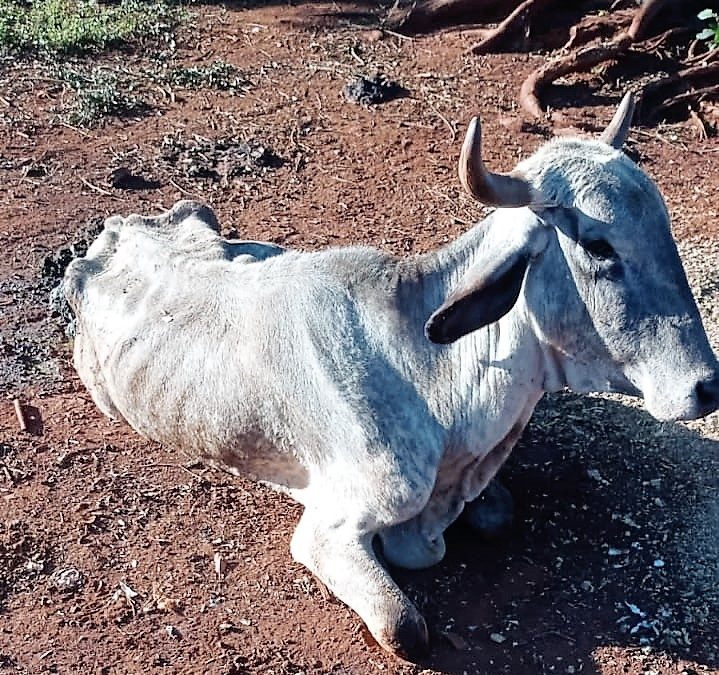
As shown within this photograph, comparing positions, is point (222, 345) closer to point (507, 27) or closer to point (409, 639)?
point (409, 639)

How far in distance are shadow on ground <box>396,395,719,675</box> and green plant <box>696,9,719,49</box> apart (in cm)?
472

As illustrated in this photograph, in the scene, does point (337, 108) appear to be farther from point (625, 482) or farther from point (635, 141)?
point (625, 482)

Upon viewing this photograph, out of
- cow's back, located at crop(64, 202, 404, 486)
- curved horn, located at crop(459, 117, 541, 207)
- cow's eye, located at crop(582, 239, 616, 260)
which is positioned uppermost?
curved horn, located at crop(459, 117, 541, 207)

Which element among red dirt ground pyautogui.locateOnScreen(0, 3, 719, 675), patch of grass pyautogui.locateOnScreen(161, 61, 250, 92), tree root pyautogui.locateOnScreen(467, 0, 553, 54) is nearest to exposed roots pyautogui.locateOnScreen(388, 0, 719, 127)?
tree root pyautogui.locateOnScreen(467, 0, 553, 54)

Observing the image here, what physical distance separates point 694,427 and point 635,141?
11.8ft

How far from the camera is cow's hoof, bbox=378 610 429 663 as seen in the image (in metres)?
4.18

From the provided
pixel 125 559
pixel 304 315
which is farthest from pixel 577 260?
pixel 125 559

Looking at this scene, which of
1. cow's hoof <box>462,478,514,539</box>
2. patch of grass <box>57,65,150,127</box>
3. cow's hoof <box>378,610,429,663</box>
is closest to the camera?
cow's hoof <box>378,610,429,663</box>

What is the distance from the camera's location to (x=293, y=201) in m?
7.44

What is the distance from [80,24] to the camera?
382 inches

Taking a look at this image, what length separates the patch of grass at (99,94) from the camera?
8.42m

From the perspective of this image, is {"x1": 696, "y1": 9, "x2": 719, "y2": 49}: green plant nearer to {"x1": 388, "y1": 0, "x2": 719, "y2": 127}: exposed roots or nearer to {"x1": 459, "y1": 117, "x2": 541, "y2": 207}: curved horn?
{"x1": 388, "y1": 0, "x2": 719, "y2": 127}: exposed roots

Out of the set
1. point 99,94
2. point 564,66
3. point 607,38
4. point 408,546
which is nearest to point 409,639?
point 408,546

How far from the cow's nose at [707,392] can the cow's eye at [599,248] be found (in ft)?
1.69
